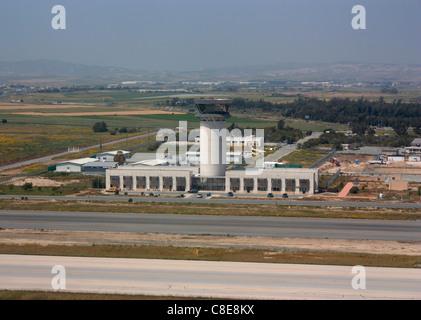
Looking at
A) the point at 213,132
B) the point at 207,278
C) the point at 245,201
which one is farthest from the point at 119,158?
the point at 207,278

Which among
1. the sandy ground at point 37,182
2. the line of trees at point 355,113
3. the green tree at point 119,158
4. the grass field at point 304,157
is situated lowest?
the sandy ground at point 37,182

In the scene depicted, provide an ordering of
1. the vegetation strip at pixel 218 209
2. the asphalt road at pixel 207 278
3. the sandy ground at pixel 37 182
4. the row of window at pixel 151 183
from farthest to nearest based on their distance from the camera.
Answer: the sandy ground at pixel 37 182 → the row of window at pixel 151 183 → the vegetation strip at pixel 218 209 → the asphalt road at pixel 207 278

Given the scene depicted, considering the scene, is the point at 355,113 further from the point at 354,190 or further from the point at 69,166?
the point at 69,166

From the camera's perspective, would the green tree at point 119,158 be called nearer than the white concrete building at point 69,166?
No

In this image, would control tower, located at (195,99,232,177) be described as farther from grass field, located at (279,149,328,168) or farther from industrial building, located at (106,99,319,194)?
grass field, located at (279,149,328,168)

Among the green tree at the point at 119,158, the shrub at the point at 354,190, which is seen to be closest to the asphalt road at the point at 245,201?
the shrub at the point at 354,190

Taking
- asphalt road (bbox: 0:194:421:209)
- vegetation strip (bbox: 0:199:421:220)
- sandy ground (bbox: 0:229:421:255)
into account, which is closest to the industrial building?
asphalt road (bbox: 0:194:421:209)

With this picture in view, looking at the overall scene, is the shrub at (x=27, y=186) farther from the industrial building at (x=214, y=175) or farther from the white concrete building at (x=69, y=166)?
the white concrete building at (x=69, y=166)
